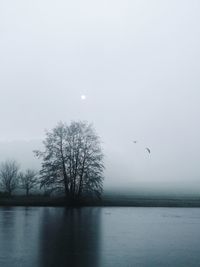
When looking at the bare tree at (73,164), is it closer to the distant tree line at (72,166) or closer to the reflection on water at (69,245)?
the distant tree line at (72,166)

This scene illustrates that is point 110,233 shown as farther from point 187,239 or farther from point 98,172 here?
point 98,172

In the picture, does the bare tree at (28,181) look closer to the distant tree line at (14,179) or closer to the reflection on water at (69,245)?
the distant tree line at (14,179)

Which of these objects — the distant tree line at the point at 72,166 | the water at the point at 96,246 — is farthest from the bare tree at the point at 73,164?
the water at the point at 96,246

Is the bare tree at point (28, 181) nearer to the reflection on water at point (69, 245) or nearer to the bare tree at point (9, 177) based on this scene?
the bare tree at point (9, 177)

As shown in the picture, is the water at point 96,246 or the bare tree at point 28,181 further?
the bare tree at point 28,181

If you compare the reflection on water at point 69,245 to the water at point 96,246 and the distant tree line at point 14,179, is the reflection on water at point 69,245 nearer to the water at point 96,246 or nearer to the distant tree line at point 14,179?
the water at point 96,246

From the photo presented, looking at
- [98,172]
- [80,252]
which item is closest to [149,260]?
[80,252]

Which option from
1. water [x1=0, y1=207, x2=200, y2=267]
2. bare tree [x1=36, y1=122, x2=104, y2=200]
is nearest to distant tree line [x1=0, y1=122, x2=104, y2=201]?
bare tree [x1=36, y1=122, x2=104, y2=200]

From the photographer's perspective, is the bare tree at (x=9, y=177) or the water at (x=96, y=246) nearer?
the water at (x=96, y=246)

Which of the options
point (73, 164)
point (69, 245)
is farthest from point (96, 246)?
point (73, 164)

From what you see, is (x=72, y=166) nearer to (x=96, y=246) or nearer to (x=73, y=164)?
(x=73, y=164)

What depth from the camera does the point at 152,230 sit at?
2078 centimetres

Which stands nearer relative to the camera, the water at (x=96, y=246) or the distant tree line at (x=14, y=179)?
the water at (x=96, y=246)

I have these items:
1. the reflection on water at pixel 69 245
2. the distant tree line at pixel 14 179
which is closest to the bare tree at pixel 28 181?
the distant tree line at pixel 14 179
